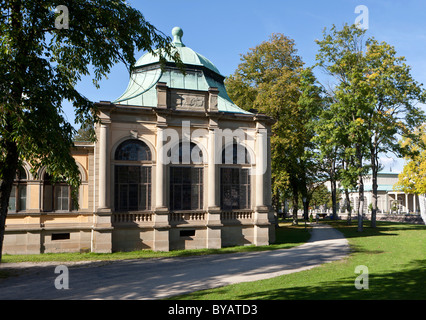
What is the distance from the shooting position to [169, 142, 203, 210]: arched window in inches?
754

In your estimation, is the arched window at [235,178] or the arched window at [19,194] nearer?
the arched window at [19,194]

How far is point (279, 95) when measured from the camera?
3062cm

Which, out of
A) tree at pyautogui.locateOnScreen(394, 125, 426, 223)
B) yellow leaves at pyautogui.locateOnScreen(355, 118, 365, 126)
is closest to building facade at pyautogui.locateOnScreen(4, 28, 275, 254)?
yellow leaves at pyautogui.locateOnScreen(355, 118, 365, 126)

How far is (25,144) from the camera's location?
8969 millimetres

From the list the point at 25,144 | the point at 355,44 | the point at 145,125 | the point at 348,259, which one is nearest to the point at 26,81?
the point at 25,144

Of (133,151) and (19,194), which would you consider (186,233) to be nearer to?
(133,151)

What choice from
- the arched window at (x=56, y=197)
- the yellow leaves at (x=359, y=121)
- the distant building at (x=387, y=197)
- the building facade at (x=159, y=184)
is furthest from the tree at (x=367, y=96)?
the distant building at (x=387, y=197)

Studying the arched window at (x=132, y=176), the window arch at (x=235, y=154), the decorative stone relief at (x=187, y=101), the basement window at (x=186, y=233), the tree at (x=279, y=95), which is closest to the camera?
the arched window at (x=132, y=176)

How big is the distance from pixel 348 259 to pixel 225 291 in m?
7.60

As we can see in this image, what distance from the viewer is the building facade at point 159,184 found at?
701 inches

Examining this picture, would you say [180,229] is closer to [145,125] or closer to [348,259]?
[145,125]

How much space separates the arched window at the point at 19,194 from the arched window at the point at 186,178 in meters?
7.88

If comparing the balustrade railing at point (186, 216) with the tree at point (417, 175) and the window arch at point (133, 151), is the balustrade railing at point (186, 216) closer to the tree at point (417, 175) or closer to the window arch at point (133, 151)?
the window arch at point (133, 151)

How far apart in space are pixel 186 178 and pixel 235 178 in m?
3.05
